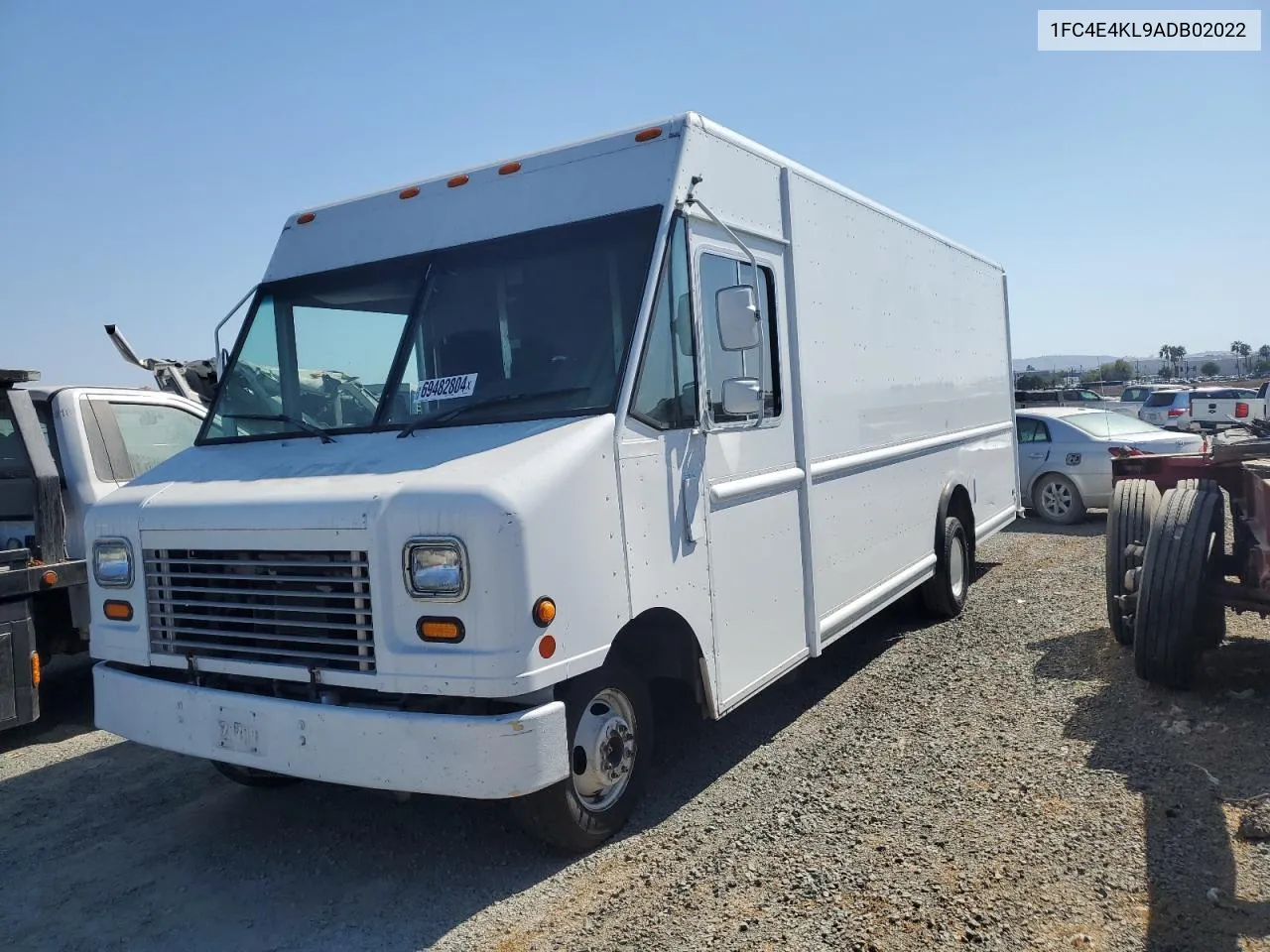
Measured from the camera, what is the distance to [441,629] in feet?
11.7

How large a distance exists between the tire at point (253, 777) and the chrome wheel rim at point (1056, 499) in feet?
34.9

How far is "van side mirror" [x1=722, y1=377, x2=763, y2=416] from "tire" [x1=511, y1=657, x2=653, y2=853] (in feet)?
4.08

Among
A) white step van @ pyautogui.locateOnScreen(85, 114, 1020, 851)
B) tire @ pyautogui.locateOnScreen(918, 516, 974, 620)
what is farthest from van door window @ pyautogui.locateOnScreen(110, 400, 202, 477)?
tire @ pyautogui.locateOnScreen(918, 516, 974, 620)

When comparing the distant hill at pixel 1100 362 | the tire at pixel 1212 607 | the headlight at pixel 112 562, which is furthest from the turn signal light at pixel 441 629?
the distant hill at pixel 1100 362

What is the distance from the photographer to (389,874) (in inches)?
165

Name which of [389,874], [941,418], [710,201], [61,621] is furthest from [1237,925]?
[61,621]

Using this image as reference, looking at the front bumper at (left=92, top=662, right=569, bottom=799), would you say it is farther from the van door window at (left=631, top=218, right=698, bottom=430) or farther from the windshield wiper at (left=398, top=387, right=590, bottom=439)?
the van door window at (left=631, top=218, right=698, bottom=430)

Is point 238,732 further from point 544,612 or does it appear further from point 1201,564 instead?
point 1201,564

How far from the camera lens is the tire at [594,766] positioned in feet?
13.0

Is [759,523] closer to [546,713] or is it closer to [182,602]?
[546,713]

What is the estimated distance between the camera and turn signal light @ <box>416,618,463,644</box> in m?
3.54

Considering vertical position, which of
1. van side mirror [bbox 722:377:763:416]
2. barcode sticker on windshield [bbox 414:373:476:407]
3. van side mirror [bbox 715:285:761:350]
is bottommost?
van side mirror [bbox 722:377:763:416]

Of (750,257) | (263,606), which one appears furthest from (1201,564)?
(263,606)

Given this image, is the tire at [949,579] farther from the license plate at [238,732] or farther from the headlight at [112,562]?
the headlight at [112,562]
